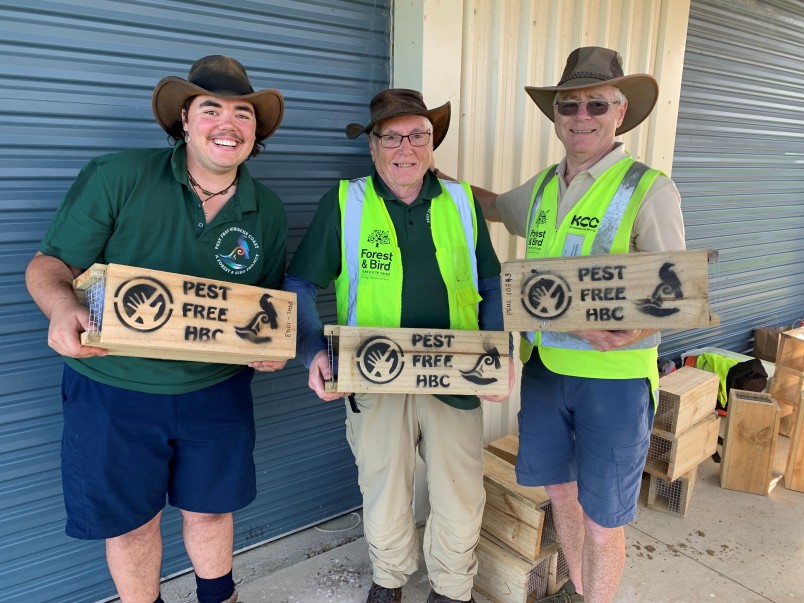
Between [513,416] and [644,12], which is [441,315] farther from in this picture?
[644,12]

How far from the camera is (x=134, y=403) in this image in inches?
76.3

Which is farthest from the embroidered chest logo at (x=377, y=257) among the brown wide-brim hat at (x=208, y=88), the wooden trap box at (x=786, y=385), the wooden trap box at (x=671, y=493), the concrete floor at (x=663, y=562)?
the wooden trap box at (x=786, y=385)

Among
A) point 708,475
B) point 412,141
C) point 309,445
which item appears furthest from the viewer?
point 708,475

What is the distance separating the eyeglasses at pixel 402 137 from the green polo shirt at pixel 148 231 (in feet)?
1.86

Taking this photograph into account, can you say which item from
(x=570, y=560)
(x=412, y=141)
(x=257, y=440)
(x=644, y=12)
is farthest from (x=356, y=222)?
(x=644, y=12)

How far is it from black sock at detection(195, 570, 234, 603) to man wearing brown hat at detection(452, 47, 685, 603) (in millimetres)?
1345

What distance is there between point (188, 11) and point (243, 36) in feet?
0.81

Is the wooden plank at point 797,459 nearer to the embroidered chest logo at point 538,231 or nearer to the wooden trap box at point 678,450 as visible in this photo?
the wooden trap box at point 678,450

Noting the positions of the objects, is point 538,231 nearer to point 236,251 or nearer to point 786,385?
point 236,251

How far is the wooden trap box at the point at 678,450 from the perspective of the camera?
338cm

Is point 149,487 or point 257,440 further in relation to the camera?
point 257,440

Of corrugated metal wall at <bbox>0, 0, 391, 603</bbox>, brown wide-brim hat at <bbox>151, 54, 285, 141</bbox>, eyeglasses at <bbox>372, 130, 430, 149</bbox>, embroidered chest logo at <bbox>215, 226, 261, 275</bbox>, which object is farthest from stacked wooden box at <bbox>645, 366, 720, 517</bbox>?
brown wide-brim hat at <bbox>151, 54, 285, 141</bbox>

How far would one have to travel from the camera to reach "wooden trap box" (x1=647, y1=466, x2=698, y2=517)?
344 cm

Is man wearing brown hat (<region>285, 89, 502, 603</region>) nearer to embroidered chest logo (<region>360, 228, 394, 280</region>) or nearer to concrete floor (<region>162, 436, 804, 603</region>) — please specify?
embroidered chest logo (<region>360, 228, 394, 280</region>)
